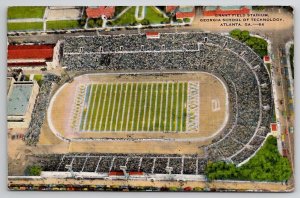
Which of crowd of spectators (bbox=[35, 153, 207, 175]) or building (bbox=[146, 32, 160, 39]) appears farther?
building (bbox=[146, 32, 160, 39])

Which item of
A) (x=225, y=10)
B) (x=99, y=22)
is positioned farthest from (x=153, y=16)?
(x=225, y=10)

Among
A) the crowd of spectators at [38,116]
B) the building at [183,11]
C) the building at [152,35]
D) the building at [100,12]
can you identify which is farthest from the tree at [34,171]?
the building at [183,11]

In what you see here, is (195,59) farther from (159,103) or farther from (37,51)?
(37,51)

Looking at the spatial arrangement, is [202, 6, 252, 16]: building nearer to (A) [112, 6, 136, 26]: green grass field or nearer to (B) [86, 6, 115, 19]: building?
(A) [112, 6, 136, 26]: green grass field

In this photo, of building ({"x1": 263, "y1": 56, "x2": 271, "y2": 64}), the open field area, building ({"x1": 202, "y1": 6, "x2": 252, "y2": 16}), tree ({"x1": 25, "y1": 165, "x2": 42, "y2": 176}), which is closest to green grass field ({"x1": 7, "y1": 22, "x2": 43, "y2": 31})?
the open field area

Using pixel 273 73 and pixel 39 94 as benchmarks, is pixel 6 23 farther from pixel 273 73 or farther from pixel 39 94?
pixel 273 73

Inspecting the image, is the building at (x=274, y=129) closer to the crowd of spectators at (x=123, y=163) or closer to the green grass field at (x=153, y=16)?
the crowd of spectators at (x=123, y=163)
